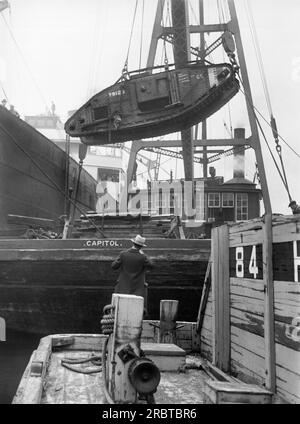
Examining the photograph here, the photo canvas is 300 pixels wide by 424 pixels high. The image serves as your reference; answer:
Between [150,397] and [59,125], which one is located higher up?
[59,125]

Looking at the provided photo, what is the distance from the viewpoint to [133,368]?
11.3 ft

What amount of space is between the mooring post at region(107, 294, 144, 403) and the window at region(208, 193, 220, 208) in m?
18.4

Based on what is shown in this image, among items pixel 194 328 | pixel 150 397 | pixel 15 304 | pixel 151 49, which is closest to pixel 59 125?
pixel 151 49

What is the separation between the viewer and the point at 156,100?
882 cm

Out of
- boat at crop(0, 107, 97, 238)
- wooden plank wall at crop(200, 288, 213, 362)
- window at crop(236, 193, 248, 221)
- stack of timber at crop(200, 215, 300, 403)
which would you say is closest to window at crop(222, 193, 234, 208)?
window at crop(236, 193, 248, 221)

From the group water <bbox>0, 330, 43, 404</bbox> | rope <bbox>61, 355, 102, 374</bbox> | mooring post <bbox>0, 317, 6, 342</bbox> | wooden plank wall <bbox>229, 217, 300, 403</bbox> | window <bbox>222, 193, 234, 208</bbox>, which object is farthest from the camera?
window <bbox>222, 193, 234, 208</bbox>

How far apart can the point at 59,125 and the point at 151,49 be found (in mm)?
13816

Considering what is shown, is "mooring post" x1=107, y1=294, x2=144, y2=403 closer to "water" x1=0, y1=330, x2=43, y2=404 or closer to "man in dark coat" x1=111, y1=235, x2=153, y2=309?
"man in dark coat" x1=111, y1=235, x2=153, y2=309

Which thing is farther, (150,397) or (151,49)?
(151,49)

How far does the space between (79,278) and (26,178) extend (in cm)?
582

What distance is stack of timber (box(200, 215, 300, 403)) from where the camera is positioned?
3156 mm

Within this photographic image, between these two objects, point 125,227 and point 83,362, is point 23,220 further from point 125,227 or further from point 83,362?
point 83,362

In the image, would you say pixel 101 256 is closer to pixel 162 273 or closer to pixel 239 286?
pixel 162 273
